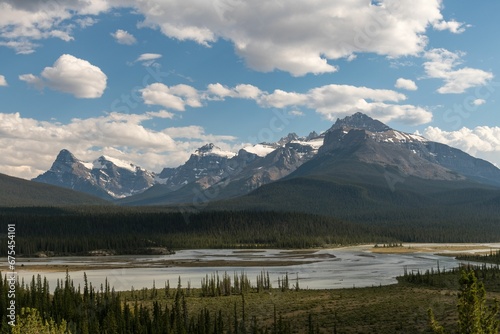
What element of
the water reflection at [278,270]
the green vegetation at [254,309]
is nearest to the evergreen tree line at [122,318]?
the green vegetation at [254,309]

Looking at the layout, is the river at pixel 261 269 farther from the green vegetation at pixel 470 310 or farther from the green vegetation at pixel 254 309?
the green vegetation at pixel 470 310

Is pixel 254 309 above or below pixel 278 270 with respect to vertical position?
below

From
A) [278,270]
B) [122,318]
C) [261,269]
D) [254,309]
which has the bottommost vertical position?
[254,309]

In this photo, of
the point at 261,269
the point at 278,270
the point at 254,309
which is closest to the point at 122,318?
the point at 254,309

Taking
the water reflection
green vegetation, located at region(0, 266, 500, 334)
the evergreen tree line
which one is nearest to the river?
the water reflection

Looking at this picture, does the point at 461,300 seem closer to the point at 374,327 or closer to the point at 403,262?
the point at 374,327

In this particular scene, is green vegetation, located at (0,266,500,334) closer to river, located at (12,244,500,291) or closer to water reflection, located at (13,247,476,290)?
river, located at (12,244,500,291)

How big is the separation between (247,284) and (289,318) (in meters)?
29.1

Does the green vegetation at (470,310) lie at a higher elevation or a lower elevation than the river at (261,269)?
higher

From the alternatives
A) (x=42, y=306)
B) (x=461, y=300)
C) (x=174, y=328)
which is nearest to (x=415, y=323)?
(x=174, y=328)

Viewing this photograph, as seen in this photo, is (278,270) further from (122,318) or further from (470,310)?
(470,310)

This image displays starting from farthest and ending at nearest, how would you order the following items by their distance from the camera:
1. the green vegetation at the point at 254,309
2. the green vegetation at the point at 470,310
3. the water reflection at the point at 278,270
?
the water reflection at the point at 278,270 → the green vegetation at the point at 254,309 → the green vegetation at the point at 470,310

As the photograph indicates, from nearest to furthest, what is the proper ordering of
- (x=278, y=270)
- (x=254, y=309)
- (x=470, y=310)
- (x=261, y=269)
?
(x=470, y=310), (x=254, y=309), (x=278, y=270), (x=261, y=269)

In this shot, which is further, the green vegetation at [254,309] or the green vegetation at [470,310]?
the green vegetation at [254,309]
